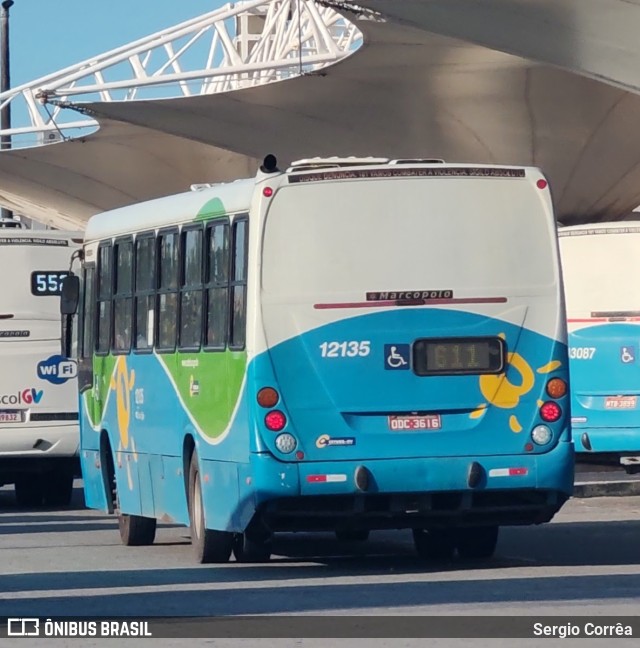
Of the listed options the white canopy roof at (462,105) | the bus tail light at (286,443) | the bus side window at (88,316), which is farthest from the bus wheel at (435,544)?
the white canopy roof at (462,105)

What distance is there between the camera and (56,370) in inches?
852

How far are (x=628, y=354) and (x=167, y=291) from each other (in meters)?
7.83

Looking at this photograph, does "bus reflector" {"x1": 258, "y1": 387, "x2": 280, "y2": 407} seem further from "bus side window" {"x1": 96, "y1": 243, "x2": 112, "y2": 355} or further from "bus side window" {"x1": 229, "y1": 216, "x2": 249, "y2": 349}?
"bus side window" {"x1": 96, "y1": 243, "x2": 112, "y2": 355}

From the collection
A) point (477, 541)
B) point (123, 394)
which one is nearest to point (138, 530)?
point (123, 394)

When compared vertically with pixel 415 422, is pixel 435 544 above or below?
below

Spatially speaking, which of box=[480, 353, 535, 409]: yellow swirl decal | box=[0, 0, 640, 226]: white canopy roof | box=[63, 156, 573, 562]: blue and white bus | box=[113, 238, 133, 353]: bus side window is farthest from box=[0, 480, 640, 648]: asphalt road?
box=[0, 0, 640, 226]: white canopy roof

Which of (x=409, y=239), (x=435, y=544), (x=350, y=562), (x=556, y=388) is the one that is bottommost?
(x=350, y=562)

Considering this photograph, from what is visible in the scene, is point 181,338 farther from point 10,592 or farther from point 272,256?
point 10,592

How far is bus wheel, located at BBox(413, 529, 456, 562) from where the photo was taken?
14211 mm

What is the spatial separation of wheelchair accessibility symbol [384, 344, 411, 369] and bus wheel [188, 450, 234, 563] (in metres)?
1.86

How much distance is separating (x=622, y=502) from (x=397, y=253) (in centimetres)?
848

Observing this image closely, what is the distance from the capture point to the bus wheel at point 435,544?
14211 mm

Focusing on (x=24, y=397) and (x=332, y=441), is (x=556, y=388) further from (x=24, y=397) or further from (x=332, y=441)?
(x=24, y=397)

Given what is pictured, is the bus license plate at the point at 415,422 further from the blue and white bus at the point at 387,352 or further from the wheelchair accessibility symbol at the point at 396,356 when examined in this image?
the wheelchair accessibility symbol at the point at 396,356
